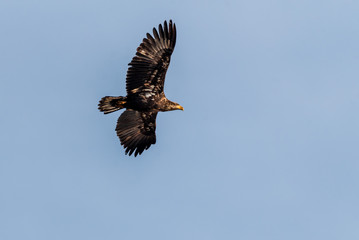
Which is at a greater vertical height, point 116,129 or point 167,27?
point 167,27

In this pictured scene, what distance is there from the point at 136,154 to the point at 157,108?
1822 millimetres

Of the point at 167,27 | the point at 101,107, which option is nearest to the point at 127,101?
Answer: the point at 101,107

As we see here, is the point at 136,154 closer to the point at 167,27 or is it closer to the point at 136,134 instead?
the point at 136,134

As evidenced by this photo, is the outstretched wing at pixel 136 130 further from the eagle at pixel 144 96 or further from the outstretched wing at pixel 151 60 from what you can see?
the outstretched wing at pixel 151 60

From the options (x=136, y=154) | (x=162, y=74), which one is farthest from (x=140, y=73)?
(x=136, y=154)

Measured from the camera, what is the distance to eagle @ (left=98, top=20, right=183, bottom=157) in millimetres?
26719

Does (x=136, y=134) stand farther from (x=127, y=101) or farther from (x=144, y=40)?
(x=144, y=40)

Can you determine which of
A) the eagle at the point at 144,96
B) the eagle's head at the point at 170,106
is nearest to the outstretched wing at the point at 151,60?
the eagle at the point at 144,96

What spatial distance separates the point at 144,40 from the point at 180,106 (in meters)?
2.99

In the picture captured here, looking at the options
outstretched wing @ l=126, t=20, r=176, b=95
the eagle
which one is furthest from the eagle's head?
outstretched wing @ l=126, t=20, r=176, b=95

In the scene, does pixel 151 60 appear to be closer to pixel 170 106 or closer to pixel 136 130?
pixel 170 106

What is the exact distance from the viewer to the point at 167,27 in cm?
2659

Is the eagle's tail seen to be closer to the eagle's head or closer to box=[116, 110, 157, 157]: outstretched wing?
box=[116, 110, 157, 157]: outstretched wing

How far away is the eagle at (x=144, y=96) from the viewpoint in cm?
2672
